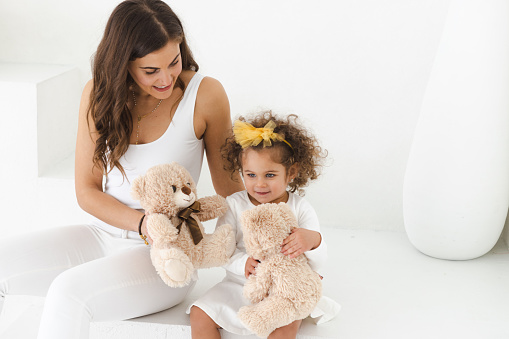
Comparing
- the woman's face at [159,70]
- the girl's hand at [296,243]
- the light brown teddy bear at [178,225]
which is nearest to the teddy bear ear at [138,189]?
the light brown teddy bear at [178,225]

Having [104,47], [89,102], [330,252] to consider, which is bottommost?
[330,252]

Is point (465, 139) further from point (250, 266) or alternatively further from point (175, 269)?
point (175, 269)

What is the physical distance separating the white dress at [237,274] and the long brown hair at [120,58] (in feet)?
0.97

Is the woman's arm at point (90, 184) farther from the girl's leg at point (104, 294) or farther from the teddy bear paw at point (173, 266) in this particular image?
the teddy bear paw at point (173, 266)

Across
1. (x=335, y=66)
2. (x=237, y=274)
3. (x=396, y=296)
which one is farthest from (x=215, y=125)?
(x=335, y=66)

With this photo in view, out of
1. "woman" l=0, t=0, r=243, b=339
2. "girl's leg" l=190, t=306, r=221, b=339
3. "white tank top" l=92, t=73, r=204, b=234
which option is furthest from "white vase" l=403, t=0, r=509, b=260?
"girl's leg" l=190, t=306, r=221, b=339

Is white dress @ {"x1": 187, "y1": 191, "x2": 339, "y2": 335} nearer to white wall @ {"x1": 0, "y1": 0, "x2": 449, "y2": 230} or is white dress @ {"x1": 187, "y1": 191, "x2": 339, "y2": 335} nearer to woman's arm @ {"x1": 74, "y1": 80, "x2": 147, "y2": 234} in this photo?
woman's arm @ {"x1": 74, "y1": 80, "x2": 147, "y2": 234}

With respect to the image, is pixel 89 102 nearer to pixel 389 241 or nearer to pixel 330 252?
pixel 330 252

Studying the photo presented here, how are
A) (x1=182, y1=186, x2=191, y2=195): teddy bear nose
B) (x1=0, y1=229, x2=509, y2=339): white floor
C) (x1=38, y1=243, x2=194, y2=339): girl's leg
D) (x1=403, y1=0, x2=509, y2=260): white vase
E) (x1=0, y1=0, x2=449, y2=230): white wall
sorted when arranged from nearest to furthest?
(x1=38, y1=243, x2=194, y2=339): girl's leg, (x1=182, y1=186, x2=191, y2=195): teddy bear nose, (x1=0, y1=229, x2=509, y2=339): white floor, (x1=403, y1=0, x2=509, y2=260): white vase, (x1=0, y1=0, x2=449, y2=230): white wall

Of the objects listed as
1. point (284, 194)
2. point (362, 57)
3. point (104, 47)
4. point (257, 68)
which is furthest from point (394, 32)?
point (104, 47)

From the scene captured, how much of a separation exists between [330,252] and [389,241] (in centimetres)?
26

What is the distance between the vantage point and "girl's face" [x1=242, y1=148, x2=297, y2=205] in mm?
1470

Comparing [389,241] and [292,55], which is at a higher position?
[292,55]

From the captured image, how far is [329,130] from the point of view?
2330 millimetres
